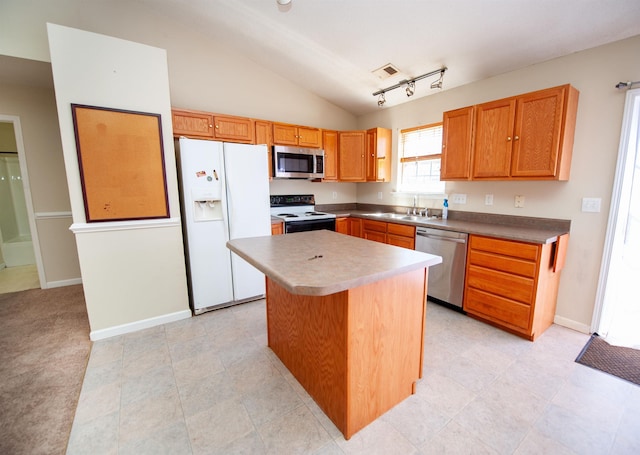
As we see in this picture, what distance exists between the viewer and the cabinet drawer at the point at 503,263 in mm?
2170

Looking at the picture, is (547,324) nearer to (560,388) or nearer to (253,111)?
(560,388)

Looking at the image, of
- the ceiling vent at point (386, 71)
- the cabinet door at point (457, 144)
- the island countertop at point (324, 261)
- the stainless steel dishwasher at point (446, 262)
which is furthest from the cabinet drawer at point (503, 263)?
the ceiling vent at point (386, 71)

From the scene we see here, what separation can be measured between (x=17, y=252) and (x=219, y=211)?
172 inches

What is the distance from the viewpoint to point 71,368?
77.7 inches

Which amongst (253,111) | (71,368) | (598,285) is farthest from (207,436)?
(253,111)

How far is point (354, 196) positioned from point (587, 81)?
10.2 feet

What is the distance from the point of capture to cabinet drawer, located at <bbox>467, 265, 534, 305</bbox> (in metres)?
Answer: 2.20

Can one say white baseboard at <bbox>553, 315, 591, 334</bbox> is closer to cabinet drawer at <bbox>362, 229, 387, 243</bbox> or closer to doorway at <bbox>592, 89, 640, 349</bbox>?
doorway at <bbox>592, 89, 640, 349</bbox>

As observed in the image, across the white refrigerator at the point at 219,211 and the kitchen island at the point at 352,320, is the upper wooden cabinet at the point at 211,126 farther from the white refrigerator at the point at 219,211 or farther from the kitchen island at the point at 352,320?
the kitchen island at the point at 352,320

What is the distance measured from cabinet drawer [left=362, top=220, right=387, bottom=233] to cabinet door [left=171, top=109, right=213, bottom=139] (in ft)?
7.46

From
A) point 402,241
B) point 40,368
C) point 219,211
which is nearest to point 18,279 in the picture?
point 40,368

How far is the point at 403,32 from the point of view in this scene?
2412 millimetres

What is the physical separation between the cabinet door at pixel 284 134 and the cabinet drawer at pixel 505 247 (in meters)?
2.53

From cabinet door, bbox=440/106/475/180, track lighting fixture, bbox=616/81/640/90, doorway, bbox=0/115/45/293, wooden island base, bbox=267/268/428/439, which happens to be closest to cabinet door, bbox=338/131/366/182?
cabinet door, bbox=440/106/475/180
